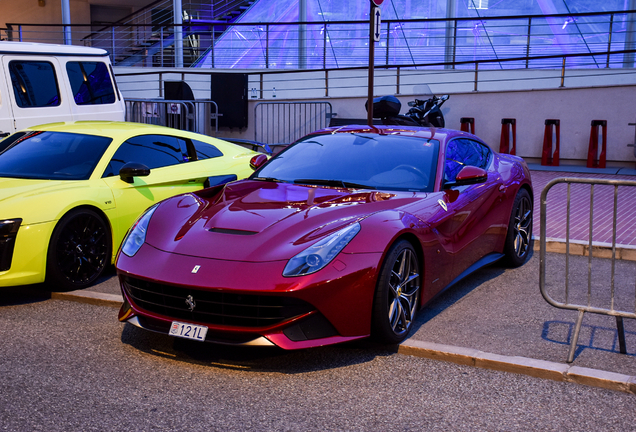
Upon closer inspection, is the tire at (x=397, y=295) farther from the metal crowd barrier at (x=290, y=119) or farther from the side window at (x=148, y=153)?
the metal crowd barrier at (x=290, y=119)

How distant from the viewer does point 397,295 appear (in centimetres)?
434

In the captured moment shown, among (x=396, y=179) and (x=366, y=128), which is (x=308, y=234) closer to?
(x=396, y=179)

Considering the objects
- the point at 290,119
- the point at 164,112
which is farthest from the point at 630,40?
the point at 164,112

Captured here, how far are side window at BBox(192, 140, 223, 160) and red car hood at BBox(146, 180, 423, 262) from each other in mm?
2159

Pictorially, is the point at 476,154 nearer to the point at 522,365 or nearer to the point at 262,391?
the point at 522,365

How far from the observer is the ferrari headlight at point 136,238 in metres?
4.40

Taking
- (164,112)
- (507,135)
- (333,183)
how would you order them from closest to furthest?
1. (333,183)
2. (164,112)
3. (507,135)

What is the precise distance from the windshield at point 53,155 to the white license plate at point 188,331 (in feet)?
8.22

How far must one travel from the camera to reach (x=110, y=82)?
34.3 ft

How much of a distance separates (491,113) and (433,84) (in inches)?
82.0

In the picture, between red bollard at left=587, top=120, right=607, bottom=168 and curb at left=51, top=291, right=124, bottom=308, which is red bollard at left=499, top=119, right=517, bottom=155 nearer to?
red bollard at left=587, top=120, right=607, bottom=168

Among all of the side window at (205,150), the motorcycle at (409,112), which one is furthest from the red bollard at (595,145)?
the side window at (205,150)

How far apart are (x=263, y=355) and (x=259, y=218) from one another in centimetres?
85

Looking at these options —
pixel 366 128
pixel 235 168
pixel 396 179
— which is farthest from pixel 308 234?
pixel 235 168
